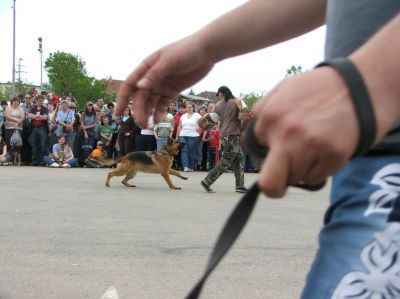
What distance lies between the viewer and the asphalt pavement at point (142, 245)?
14.7 feet

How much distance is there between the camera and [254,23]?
168 centimetres

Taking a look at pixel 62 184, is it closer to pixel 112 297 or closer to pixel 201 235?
pixel 201 235

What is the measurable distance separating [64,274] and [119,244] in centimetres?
118

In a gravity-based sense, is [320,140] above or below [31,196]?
above

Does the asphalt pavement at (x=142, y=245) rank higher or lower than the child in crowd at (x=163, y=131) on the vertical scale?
lower

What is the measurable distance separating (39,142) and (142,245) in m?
12.2

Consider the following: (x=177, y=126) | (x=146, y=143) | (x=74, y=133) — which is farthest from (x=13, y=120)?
(x=177, y=126)

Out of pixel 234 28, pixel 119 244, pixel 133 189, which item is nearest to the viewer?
pixel 234 28

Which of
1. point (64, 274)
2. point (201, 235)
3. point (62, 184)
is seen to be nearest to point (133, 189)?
point (62, 184)

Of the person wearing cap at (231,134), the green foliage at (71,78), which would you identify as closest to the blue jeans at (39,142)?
the person wearing cap at (231,134)

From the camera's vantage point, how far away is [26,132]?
17.6 meters

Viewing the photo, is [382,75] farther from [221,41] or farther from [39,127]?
[39,127]

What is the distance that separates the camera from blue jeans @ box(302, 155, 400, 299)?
127 cm

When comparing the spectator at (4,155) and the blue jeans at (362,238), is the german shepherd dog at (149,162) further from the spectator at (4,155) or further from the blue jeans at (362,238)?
the blue jeans at (362,238)
